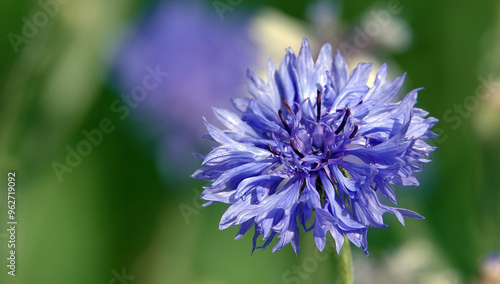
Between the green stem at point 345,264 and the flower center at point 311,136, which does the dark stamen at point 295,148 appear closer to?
the flower center at point 311,136

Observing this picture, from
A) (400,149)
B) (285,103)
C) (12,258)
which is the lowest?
(12,258)

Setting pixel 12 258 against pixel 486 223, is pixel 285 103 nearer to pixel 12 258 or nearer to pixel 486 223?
pixel 486 223

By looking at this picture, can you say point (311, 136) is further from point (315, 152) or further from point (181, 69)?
point (181, 69)

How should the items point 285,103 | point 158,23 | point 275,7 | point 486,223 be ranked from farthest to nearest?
point 275,7, point 158,23, point 486,223, point 285,103

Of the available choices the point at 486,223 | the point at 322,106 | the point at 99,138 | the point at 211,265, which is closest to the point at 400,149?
the point at 322,106

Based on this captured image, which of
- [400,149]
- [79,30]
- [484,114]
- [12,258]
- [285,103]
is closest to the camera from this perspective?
[400,149]

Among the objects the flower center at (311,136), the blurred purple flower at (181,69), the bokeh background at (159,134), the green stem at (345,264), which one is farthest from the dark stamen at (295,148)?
the blurred purple flower at (181,69)

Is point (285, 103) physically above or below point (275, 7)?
below
